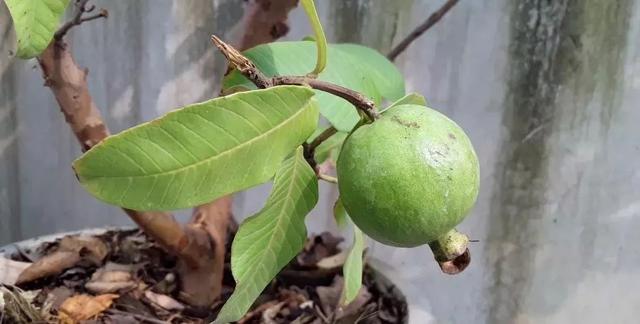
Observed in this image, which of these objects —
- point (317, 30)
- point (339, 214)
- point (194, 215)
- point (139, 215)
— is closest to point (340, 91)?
point (317, 30)

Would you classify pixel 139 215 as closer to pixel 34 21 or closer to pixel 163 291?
pixel 163 291

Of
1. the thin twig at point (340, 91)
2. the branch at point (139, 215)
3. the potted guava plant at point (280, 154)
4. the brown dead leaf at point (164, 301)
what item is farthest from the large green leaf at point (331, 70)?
the brown dead leaf at point (164, 301)

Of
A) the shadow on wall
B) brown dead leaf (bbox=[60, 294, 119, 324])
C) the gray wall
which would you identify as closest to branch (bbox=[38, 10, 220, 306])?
brown dead leaf (bbox=[60, 294, 119, 324])

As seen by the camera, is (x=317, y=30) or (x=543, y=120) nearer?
(x=317, y=30)

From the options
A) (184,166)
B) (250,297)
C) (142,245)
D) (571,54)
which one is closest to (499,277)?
(571,54)

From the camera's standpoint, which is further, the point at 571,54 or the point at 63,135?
the point at 63,135

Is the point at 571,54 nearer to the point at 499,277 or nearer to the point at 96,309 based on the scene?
the point at 499,277
